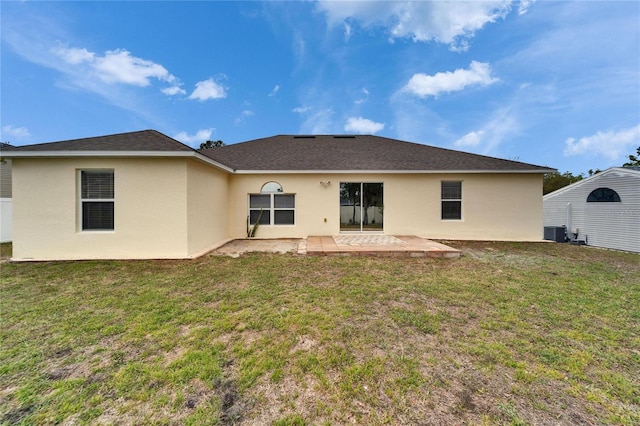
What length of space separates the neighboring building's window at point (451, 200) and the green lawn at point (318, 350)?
5.40 meters

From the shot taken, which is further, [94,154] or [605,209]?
[605,209]

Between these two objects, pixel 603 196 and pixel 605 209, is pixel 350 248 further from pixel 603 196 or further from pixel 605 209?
pixel 603 196

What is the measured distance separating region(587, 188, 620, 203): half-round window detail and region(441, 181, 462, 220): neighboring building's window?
609cm

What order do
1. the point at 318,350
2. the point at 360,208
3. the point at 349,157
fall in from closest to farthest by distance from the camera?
the point at 318,350 → the point at 349,157 → the point at 360,208

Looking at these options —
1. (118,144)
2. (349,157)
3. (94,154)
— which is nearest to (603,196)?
(349,157)

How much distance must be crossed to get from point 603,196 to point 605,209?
57 centimetres

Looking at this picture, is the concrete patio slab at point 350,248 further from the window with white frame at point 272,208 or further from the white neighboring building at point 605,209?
the white neighboring building at point 605,209

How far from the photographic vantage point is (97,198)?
6.88m

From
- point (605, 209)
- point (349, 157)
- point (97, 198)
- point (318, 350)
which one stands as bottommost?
point (318, 350)

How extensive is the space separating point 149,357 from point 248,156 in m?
9.71

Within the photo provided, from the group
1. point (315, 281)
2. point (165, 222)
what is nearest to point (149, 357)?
point (315, 281)

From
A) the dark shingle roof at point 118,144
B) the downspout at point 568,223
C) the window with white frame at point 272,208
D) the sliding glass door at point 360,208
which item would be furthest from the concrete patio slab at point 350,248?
the downspout at point 568,223

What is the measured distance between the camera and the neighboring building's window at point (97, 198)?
686cm

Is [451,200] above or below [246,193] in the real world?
below
